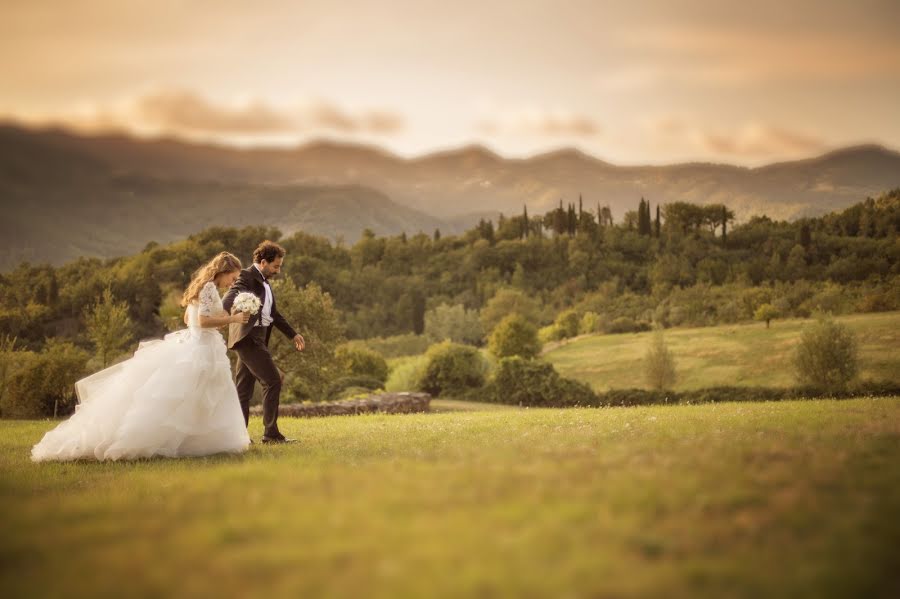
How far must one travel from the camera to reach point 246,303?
1264cm

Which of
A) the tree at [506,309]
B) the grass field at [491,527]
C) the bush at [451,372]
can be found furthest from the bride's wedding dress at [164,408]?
the tree at [506,309]

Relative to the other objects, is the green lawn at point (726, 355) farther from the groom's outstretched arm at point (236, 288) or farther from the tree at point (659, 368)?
the groom's outstretched arm at point (236, 288)

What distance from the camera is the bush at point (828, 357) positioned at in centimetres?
3931

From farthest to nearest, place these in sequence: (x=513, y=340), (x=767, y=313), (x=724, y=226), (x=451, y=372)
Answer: (x=724, y=226)
(x=767, y=313)
(x=513, y=340)
(x=451, y=372)

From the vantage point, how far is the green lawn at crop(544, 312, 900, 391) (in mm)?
55375

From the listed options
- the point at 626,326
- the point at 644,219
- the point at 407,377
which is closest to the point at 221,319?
the point at 407,377

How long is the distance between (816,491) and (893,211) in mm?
115241

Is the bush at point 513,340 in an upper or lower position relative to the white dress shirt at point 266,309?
lower

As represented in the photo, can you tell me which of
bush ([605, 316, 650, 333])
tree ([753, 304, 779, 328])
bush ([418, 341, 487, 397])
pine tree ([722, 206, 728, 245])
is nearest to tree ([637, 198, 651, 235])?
pine tree ([722, 206, 728, 245])

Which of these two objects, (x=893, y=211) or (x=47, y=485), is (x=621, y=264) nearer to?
(x=893, y=211)

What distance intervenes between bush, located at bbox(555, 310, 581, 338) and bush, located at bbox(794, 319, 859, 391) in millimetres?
52149

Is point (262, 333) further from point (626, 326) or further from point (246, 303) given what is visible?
point (626, 326)

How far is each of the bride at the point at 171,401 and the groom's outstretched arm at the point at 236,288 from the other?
27 centimetres

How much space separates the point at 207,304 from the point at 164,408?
2.11 meters
